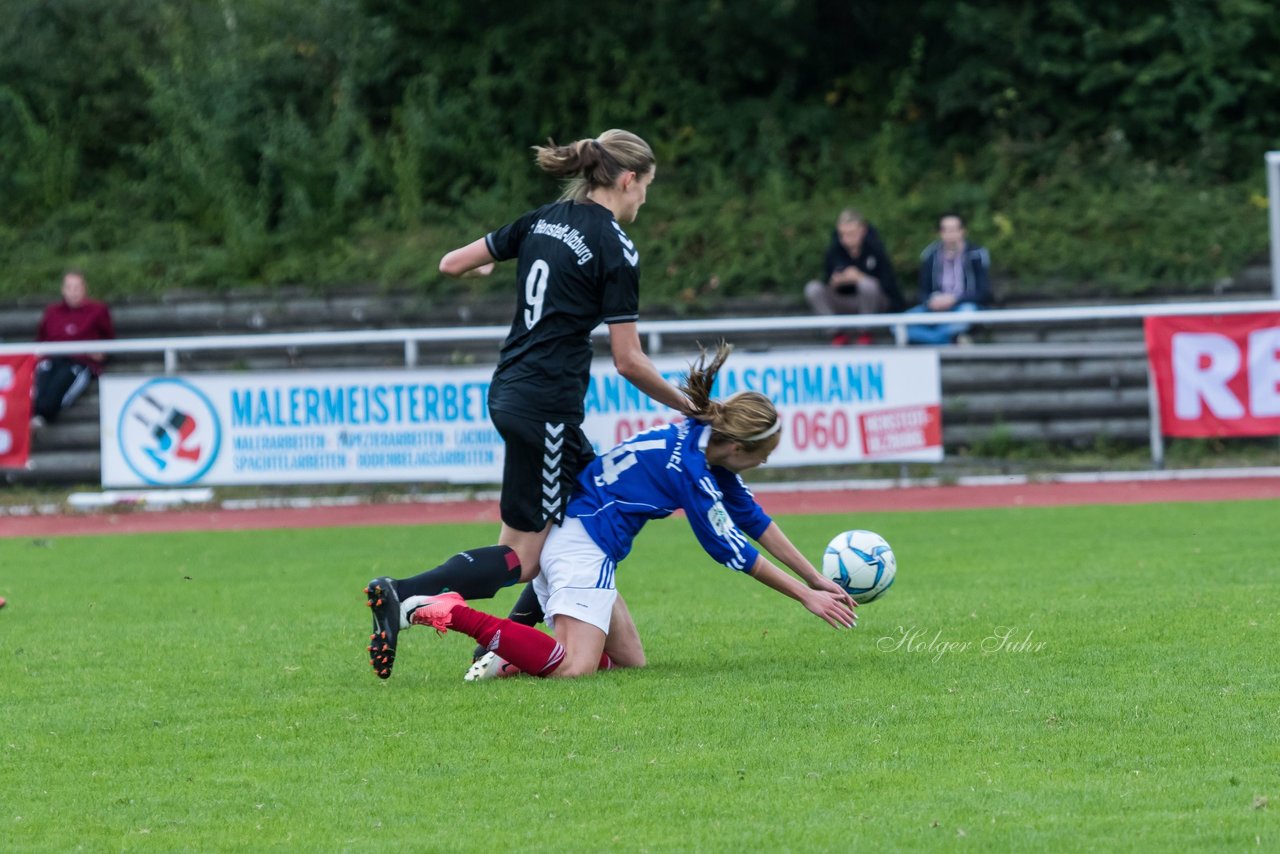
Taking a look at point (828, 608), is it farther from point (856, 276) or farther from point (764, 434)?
point (856, 276)

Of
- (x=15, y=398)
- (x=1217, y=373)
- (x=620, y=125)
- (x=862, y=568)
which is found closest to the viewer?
(x=862, y=568)

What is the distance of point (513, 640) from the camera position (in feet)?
20.2

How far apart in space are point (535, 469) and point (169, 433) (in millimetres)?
8753

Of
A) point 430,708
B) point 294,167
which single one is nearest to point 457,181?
point 294,167

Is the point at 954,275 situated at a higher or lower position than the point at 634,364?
higher

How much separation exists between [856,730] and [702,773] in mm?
700

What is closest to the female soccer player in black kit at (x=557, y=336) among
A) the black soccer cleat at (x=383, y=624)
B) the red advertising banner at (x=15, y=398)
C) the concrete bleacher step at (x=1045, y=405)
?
the black soccer cleat at (x=383, y=624)

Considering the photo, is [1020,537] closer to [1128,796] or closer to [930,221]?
[1128,796]

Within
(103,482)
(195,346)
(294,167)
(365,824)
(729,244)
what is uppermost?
(294,167)

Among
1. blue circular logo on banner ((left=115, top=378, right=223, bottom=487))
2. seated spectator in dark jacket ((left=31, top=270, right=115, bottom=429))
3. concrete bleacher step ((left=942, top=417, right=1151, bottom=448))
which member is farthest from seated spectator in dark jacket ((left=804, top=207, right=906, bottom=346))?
seated spectator in dark jacket ((left=31, top=270, right=115, bottom=429))

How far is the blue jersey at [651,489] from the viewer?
6.37 meters

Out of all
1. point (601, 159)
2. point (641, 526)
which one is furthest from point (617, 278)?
point (641, 526)

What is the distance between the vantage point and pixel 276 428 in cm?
1428

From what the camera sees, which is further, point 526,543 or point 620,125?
point 620,125
